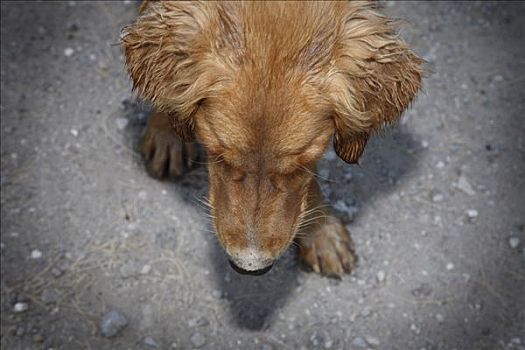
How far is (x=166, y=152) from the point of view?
472cm

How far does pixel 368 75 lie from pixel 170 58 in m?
0.90

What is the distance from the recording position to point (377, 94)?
336cm

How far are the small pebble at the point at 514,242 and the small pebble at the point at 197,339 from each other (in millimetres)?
1952

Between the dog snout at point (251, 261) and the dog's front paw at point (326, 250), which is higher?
the dog snout at point (251, 261)

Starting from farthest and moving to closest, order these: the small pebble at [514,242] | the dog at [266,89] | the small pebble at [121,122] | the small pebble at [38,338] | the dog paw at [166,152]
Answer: the small pebble at [121,122], the dog paw at [166,152], the small pebble at [514,242], the small pebble at [38,338], the dog at [266,89]

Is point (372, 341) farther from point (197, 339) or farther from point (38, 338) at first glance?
point (38, 338)

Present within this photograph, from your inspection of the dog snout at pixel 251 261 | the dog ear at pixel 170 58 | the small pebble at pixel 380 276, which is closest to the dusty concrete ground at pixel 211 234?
the small pebble at pixel 380 276

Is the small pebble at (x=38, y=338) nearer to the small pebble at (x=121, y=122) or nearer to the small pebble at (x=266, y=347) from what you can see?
the small pebble at (x=266, y=347)

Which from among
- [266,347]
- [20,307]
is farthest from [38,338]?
[266,347]

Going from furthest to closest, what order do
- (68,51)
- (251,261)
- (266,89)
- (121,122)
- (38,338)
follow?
(68,51)
(121,122)
(38,338)
(251,261)
(266,89)

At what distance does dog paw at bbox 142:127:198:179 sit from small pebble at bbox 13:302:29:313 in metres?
1.13

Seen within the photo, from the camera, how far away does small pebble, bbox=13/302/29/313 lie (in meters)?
4.25

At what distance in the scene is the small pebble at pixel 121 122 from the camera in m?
5.02

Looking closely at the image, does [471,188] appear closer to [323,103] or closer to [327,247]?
[327,247]
